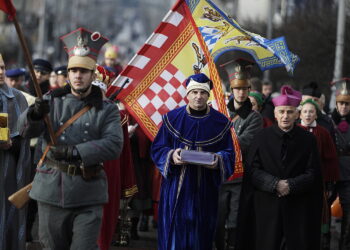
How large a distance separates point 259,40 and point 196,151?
192 centimetres

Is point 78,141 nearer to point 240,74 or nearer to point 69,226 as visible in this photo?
point 69,226

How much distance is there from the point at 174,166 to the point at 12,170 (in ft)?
4.82

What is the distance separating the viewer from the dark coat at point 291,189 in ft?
33.4

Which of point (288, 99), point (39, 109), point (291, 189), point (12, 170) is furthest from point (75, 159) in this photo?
point (288, 99)

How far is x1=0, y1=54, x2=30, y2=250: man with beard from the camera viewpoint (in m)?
9.60

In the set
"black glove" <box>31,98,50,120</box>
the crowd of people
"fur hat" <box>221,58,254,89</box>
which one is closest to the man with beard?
the crowd of people

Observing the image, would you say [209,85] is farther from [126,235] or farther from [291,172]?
[126,235]

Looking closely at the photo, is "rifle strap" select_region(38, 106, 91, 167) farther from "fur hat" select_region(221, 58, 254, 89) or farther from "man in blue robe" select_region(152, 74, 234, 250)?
"fur hat" select_region(221, 58, 254, 89)

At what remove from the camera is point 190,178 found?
9.89 metres

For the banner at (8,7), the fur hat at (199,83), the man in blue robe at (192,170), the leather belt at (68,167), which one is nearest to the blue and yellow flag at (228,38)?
the fur hat at (199,83)

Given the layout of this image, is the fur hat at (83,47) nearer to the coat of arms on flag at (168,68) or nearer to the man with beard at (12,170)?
the man with beard at (12,170)

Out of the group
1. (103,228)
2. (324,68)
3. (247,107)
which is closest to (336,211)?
(247,107)

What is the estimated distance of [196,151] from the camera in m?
9.65

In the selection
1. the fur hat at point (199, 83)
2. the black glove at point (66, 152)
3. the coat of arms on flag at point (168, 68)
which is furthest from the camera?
the coat of arms on flag at point (168, 68)
